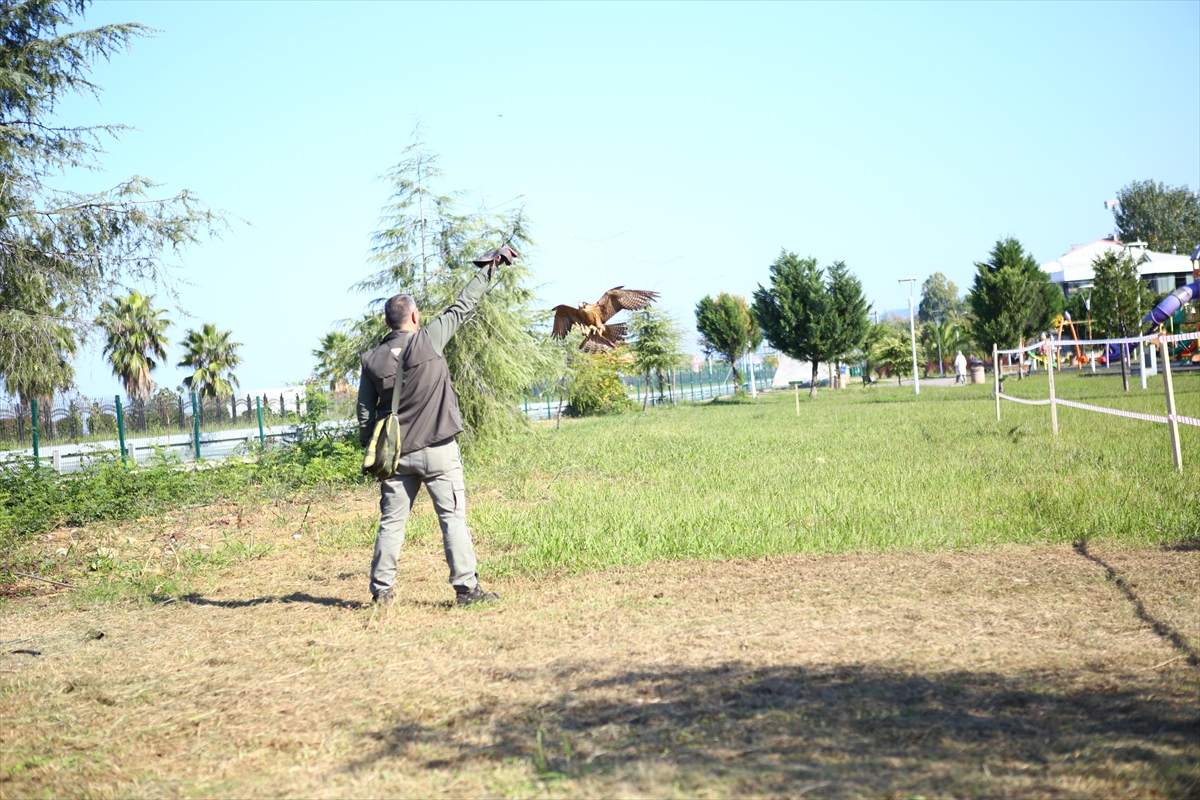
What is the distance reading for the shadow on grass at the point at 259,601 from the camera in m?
6.34

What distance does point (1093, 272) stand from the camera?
56.5 m

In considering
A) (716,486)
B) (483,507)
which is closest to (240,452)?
(483,507)

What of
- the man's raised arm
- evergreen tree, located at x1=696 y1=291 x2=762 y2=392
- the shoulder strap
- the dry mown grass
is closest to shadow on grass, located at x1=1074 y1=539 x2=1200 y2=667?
the dry mown grass

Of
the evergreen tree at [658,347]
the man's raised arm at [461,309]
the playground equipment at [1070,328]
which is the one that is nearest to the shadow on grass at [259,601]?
the man's raised arm at [461,309]

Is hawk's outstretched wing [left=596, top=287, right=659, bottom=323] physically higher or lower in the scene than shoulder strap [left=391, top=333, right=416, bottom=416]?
higher

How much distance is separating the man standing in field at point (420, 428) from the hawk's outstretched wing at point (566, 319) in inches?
115

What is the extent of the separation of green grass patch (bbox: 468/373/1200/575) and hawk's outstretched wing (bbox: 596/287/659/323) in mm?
1890

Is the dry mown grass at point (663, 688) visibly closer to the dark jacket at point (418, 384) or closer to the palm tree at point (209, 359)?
the dark jacket at point (418, 384)

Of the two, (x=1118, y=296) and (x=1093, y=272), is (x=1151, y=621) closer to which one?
(x=1118, y=296)

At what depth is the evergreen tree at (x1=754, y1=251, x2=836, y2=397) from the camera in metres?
43.8

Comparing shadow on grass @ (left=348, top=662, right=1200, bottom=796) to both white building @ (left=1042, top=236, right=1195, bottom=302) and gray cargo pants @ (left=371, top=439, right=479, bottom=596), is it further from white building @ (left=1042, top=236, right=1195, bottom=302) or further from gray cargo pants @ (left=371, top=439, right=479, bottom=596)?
white building @ (left=1042, top=236, right=1195, bottom=302)

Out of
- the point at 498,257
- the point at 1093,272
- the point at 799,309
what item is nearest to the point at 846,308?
the point at 799,309

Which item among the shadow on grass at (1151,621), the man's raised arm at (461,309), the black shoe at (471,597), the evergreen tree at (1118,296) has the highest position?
the evergreen tree at (1118,296)

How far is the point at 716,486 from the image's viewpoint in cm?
1054
